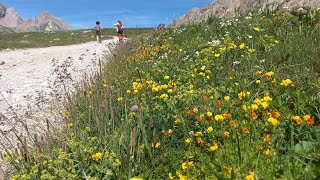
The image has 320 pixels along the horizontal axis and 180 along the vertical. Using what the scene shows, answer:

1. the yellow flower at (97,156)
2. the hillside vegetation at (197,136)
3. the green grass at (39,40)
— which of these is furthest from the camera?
the green grass at (39,40)

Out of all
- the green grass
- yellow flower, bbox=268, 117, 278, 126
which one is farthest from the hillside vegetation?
the green grass

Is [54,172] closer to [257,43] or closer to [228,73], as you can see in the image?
[228,73]

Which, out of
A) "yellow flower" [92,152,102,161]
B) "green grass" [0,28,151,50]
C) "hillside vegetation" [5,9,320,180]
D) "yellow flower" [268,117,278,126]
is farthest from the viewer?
"green grass" [0,28,151,50]

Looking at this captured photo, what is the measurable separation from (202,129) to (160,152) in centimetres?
64

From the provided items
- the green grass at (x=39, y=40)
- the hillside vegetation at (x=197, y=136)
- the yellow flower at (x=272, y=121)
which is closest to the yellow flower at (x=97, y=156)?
the hillside vegetation at (x=197, y=136)

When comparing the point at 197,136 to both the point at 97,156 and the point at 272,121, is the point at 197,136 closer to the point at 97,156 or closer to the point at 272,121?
the point at 272,121

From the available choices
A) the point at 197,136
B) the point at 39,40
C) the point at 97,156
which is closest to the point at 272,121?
the point at 197,136

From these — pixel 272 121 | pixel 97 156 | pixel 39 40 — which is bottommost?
pixel 97 156

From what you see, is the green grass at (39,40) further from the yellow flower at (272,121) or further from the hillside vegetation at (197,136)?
the yellow flower at (272,121)

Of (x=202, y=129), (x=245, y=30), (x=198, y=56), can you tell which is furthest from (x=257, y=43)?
(x=202, y=129)

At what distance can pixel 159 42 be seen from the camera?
11.8m

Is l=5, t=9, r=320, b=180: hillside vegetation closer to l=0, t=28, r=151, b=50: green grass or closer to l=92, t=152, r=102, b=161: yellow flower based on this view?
l=92, t=152, r=102, b=161: yellow flower

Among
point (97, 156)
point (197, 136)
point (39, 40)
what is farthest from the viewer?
point (39, 40)

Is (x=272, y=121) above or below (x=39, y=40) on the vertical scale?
below
